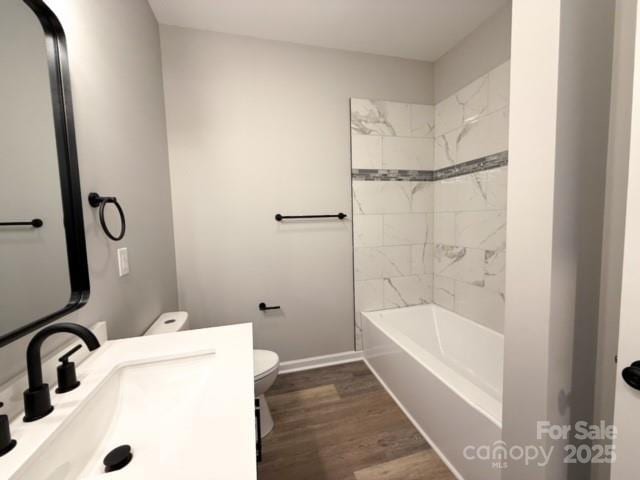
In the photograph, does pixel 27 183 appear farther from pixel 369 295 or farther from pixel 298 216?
pixel 369 295

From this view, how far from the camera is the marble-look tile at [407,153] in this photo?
226cm

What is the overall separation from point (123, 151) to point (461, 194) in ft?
7.32

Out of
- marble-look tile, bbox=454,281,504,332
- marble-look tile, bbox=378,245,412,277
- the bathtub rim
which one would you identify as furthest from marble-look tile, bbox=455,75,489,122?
the bathtub rim

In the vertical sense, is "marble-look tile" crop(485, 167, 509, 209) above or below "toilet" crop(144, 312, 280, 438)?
above

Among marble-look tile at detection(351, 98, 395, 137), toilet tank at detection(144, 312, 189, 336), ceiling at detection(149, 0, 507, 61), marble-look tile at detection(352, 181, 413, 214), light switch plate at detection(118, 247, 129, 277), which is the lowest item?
toilet tank at detection(144, 312, 189, 336)

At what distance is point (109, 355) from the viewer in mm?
899

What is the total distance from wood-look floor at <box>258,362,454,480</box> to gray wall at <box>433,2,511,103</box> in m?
2.43

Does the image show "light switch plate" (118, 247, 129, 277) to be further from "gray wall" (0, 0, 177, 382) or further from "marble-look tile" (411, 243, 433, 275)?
"marble-look tile" (411, 243, 433, 275)

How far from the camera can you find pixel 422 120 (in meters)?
2.33

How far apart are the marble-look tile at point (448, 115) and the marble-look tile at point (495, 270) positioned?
1.05 meters

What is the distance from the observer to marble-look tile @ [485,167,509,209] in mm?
1717

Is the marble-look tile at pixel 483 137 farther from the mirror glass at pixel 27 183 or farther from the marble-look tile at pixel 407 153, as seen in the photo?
the mirror glass at pixel 27 183

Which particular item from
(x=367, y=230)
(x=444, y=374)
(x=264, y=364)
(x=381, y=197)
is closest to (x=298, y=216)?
(x=367, y=230)

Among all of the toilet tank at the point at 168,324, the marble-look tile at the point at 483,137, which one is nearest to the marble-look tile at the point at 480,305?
the marble-look tile at the point at 483,137
